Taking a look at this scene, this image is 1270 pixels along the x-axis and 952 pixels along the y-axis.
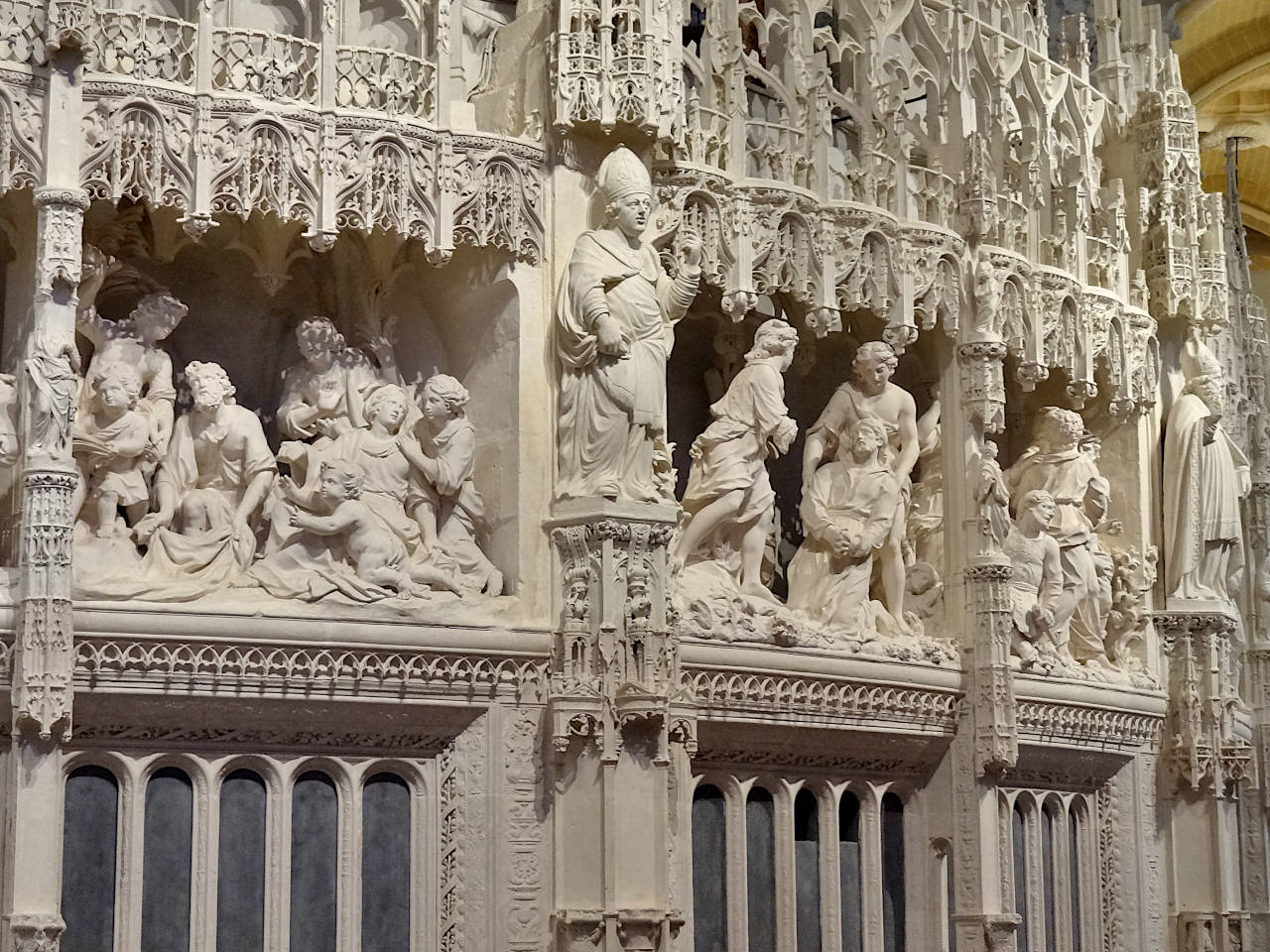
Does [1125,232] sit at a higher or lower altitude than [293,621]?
higher

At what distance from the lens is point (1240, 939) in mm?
20688

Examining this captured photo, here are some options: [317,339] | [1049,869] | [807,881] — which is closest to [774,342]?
[317,339]

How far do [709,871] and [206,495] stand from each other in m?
4.65

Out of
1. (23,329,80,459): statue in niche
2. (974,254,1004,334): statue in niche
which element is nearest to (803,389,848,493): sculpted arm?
(974,254,1004,334): statue in niche

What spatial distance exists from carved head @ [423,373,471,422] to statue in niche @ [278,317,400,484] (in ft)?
1.44

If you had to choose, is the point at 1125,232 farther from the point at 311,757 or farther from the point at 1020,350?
the point at 311,757

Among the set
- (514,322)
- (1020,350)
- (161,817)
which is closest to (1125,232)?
(1020,350)

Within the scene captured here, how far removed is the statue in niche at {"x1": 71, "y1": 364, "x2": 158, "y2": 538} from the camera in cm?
1477

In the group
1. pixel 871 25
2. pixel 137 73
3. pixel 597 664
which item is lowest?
pixel 597 664

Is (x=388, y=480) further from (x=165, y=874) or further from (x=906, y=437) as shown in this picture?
(x=906, y=437)

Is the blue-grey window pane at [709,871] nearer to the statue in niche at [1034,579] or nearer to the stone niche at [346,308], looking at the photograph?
the stone niche at [346,308]

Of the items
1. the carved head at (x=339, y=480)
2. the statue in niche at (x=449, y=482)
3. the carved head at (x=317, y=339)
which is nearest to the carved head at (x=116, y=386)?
the carved head at (x=317, y=339)

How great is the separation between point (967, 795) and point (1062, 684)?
5.44 feet

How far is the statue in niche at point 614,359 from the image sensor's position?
15406 mm
